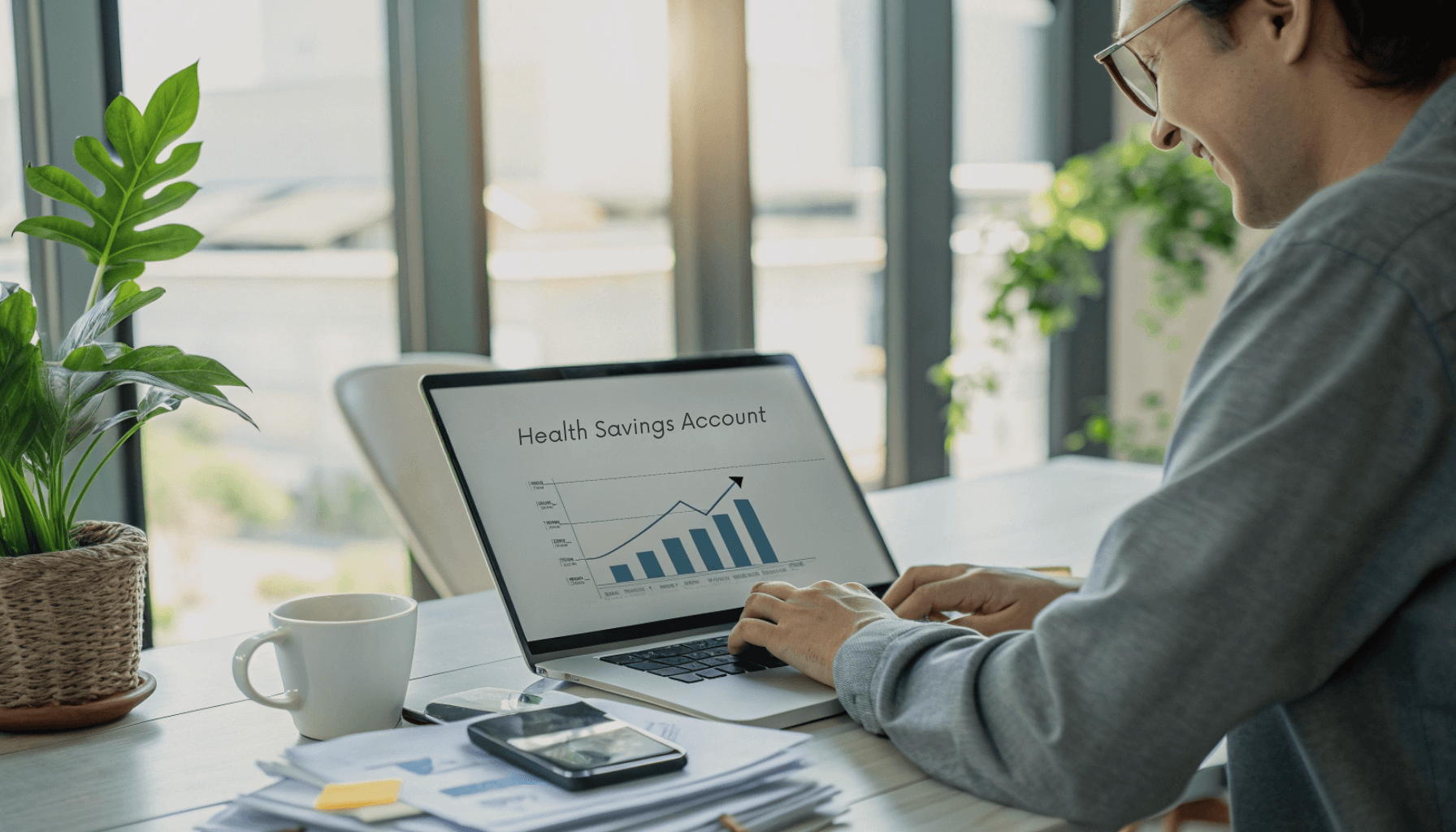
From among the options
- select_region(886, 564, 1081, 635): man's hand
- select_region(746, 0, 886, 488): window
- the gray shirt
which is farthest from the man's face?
select_region(746, 0, 886, 488): window

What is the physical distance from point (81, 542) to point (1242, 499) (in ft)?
2.69

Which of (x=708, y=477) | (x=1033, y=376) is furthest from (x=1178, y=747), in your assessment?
(x=1033, y=376)

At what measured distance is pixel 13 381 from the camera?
0.84m

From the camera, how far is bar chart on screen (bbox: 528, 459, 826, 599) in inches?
41.1

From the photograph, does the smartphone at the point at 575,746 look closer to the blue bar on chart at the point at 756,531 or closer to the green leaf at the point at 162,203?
the blue bar on chart at the point at 756,531

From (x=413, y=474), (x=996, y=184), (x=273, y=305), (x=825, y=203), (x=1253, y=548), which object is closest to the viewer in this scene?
(x=1253, y=548)

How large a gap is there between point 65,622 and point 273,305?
144 centimetres

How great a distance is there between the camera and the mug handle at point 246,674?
0.81 m

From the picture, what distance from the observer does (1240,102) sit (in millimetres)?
840

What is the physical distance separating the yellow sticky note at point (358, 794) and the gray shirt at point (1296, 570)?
Answer: 0.33 metres

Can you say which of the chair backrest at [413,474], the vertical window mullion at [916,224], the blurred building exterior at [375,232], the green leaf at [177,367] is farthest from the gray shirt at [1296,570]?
the vertical window mullion at [916,224]

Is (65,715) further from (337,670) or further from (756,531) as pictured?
(756,531)

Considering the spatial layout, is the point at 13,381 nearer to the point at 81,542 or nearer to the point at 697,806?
the point at 81,542

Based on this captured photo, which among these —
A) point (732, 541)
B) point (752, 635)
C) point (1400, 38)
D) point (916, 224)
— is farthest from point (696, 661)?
point (916, 224)
